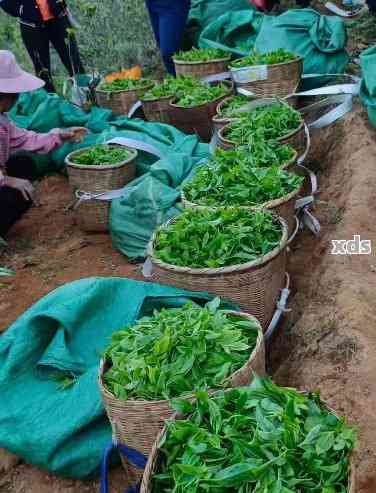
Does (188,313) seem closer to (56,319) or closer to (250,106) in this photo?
(56,319)

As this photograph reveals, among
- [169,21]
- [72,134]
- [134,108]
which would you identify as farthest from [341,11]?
[72,134]

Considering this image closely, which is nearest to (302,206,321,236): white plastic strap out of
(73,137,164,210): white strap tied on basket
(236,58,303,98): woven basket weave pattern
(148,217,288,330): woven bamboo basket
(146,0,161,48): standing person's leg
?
(148,217,288,330): woven bamboo basket

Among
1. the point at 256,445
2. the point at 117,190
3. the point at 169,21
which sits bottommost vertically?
the point at 117,190

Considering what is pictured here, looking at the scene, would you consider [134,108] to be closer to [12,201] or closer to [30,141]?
[30,141]

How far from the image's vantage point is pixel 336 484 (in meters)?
1.44

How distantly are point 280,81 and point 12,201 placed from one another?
85.3 inches

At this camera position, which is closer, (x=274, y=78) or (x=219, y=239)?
(x=219, y=239)

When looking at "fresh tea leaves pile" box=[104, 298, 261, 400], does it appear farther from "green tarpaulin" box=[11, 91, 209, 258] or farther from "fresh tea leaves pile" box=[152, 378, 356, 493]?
"green tarpaulin" box=[11, 91, 209, 258]

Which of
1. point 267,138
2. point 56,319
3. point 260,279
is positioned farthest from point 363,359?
point 267,138

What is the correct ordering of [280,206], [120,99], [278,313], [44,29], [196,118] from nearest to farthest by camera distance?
[278,313] < [280,206] < [196,118] < [120,99] < [44,29]

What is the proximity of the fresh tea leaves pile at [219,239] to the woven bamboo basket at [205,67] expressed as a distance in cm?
305

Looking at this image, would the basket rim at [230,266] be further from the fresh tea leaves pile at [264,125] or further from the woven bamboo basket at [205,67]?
the woven bamboo basket at [205,67]

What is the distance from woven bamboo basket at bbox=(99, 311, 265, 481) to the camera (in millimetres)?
1809

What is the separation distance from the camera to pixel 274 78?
14.8 feet
